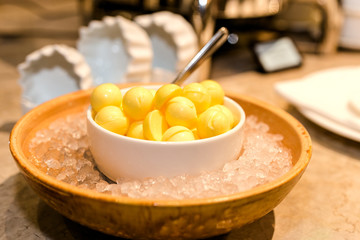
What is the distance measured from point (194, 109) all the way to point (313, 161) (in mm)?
301

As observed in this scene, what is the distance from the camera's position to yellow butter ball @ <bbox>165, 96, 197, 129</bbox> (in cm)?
39

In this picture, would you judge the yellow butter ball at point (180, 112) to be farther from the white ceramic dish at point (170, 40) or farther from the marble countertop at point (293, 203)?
the white ceramic dish at point (170, 40)

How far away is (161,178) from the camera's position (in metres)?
0.38

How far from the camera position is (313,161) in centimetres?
62

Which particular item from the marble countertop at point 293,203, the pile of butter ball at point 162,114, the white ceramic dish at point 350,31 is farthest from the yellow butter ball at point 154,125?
the white ceramic dish at point 350,31

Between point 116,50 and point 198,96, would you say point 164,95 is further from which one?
point 116,50

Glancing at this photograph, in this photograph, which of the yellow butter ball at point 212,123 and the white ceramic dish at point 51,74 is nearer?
the yellow butter ball at point 212,123

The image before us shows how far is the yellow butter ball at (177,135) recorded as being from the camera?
381 millimetres

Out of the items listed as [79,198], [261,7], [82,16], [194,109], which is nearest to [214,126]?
[194,109]

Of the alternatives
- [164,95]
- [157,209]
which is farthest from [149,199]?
[164,95]

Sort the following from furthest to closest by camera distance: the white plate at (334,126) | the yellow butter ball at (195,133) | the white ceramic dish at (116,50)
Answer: the white ceramic dish at (116,50) → the white plate at (334,126) → the yellow butter ball at (195,133)

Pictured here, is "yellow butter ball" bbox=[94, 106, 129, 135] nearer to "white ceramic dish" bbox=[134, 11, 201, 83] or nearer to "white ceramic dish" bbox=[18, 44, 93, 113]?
"white ceramic dish" bbox=[18, 44, 93, 113]

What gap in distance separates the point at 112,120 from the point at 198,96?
0.32 feet

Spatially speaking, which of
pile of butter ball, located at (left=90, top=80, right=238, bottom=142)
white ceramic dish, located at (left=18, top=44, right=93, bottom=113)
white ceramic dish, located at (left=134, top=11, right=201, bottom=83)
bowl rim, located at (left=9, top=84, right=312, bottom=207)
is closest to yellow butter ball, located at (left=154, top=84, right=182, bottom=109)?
pile of butter ball, located at (left=90, top=80, right=238, bottom=142)
